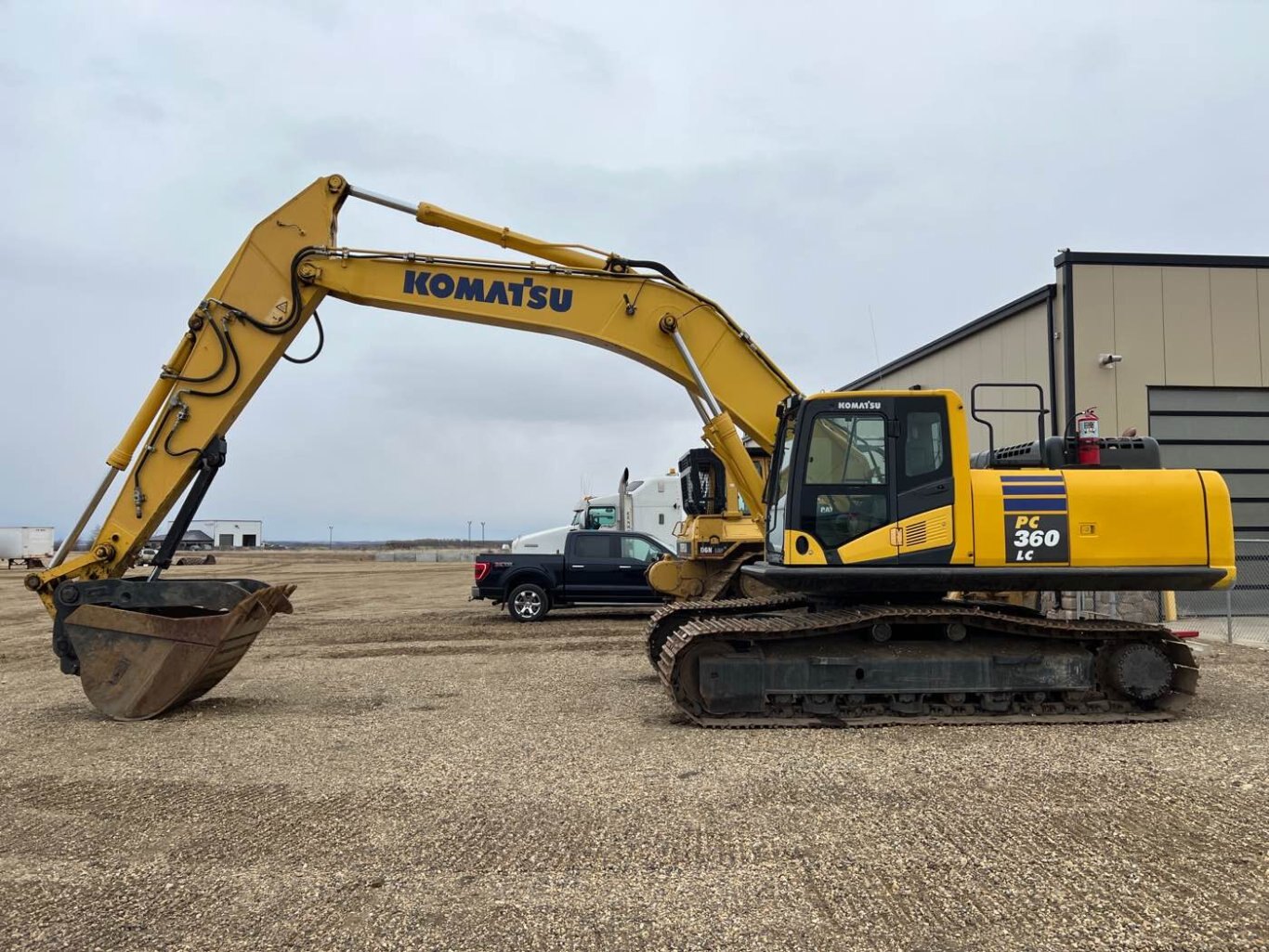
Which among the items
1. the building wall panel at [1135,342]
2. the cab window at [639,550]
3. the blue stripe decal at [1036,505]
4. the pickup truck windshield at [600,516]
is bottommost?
the cab window at [639,550]

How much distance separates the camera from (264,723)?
8336 millimetres

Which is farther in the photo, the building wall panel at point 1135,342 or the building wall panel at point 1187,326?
the building wall panel at point 1187,326

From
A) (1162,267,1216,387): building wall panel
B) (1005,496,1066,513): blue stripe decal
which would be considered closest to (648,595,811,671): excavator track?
(1005,496,1066,513): blue stripe decal

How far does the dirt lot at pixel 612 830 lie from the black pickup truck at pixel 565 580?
336 inches

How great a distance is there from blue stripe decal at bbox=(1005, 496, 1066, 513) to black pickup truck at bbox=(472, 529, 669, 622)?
1009 cm

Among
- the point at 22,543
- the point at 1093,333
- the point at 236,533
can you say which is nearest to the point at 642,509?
the point at 1093,333

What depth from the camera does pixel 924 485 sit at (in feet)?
26.7

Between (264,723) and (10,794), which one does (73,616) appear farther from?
(10,794)

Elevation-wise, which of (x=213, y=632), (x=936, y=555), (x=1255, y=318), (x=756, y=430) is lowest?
(x=213, y=632)

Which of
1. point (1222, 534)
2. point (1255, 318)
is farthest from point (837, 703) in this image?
point (1255, 318)

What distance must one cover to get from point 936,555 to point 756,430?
2.75 m

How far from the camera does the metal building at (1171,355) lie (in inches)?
653

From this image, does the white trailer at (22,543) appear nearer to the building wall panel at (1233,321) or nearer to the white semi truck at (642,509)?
the white semi truck at (642,509)

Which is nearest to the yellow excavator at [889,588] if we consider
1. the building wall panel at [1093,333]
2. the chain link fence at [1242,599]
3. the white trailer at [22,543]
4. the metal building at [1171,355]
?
the building wall panel at [1093,333]
